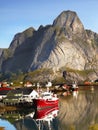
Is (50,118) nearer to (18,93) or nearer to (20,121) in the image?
(20,121)

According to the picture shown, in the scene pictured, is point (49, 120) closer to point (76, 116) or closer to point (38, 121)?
point (38, 121)

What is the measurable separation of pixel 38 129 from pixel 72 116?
1087 inches

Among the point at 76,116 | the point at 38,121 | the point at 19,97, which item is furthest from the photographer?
the point at 19,97

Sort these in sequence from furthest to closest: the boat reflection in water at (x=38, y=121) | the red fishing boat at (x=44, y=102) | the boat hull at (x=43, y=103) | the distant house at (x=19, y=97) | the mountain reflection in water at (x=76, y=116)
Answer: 1. the distant house at (x=19, y=97)
2. the red fishing boat at (x=44, y=102)
3. the boat hull at (x=43, y=103)
4. the mountain reflection in water at (x=76, y=116)
5. the boat reflection in water at (x=38, y=121)

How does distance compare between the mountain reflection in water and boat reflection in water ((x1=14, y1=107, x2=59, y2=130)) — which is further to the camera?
the mountain reflection in water

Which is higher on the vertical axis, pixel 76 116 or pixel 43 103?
pixel 43 103

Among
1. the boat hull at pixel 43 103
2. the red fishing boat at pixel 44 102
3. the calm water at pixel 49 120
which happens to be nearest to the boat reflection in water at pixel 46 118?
the calm water at pixel 49 120

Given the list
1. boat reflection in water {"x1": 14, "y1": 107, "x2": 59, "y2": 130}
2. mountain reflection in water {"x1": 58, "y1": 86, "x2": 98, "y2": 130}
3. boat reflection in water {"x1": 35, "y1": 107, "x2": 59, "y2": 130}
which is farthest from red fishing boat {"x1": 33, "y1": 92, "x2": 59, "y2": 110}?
boat reflection in water {"x1": 14, "y1": 107, "x2": 59, "y2": 130}

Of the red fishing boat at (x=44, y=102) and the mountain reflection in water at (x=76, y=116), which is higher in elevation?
the red fishing boat at (x=44, y=102)

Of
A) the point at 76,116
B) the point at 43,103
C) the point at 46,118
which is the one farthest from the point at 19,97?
the point at 46,118

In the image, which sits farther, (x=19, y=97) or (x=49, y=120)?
(x=19, y=97)

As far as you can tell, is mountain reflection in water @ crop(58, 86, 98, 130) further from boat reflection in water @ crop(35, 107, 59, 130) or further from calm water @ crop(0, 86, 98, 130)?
boat reflection in water @ crop(35, 107, 59, 130)

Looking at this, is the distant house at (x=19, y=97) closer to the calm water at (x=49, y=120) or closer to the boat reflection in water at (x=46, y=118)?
the boat reflection in water at (x=46, y=118)

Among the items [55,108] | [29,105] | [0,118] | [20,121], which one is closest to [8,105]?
[29,105]
